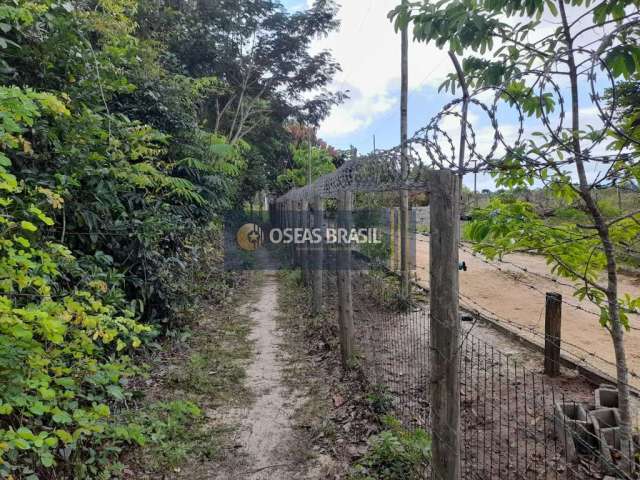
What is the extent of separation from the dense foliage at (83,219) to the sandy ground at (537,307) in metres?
2.46

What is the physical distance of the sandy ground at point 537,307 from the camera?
443 centimetres

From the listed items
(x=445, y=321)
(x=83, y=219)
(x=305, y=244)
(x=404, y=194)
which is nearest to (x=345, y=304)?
(x=445, y=321)

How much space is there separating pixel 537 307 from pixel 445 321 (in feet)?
18.9

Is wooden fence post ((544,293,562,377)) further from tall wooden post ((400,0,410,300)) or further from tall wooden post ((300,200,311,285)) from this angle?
tall wooden post ((300,200,311,285))

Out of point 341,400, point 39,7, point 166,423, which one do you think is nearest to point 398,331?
point 341,400

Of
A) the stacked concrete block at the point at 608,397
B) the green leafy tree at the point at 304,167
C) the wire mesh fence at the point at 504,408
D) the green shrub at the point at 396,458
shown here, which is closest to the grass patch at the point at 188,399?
the green shrub at the point at 396,458

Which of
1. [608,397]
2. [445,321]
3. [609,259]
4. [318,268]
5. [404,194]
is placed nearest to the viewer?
[445,321]

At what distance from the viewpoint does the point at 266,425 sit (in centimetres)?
345

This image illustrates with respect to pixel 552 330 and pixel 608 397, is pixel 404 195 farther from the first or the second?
pixel 608 397

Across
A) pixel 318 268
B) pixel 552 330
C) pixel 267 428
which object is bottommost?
pixel 267 428

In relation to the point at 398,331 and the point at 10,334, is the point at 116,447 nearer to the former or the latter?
the point at 10,334

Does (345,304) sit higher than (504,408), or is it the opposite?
(345,304)

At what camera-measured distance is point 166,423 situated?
323 cm

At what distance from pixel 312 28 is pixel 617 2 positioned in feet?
39.6
